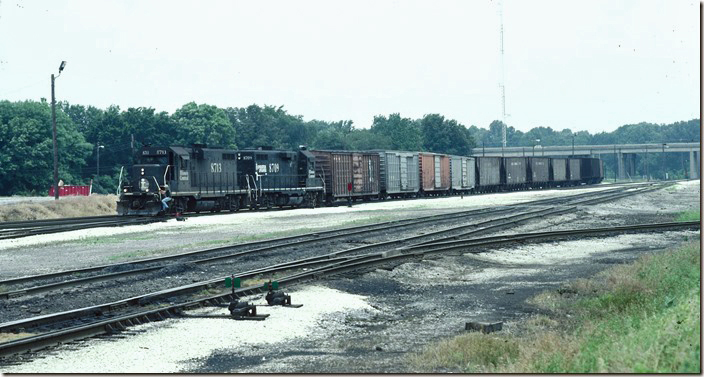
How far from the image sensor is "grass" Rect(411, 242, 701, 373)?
24.8 ft

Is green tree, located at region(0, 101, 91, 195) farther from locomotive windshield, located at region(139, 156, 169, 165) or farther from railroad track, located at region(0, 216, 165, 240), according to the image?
locomotive windshield, located at region(139, 156, 169, 165)

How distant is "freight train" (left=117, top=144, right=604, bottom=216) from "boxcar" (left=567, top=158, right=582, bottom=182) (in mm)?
21842

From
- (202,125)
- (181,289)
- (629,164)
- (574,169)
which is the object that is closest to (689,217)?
(181,289)

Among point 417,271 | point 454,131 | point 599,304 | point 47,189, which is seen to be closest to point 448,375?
point 599,304

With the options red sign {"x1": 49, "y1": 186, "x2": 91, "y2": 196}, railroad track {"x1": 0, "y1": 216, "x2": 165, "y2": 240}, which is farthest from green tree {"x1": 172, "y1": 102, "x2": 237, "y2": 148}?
railroad track {"x1": 0, "y1": 216, "x2": 165, "y2": 240}

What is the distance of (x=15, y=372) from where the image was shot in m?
9.48

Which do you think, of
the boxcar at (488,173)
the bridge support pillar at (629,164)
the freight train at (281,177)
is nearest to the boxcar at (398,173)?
the freight train at (281,177)

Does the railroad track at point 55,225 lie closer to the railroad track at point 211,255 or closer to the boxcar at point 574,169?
the railroad track at point 211,255

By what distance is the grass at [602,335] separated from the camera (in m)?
7.55

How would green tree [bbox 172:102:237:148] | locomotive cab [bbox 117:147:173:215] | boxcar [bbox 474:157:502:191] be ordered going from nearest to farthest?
locomotive cab [bbox 117:147:173:215]
boxcar [bbox 474:157:502:191]
green tree [bbox 172:102:237:148]

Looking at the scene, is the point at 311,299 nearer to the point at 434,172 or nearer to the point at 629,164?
the point at 434,172

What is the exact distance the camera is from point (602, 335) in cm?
980

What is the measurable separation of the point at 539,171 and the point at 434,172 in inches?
1025

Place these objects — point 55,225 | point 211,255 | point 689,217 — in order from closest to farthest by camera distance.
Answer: point 211,255 < point 55,225 < point 689,217
